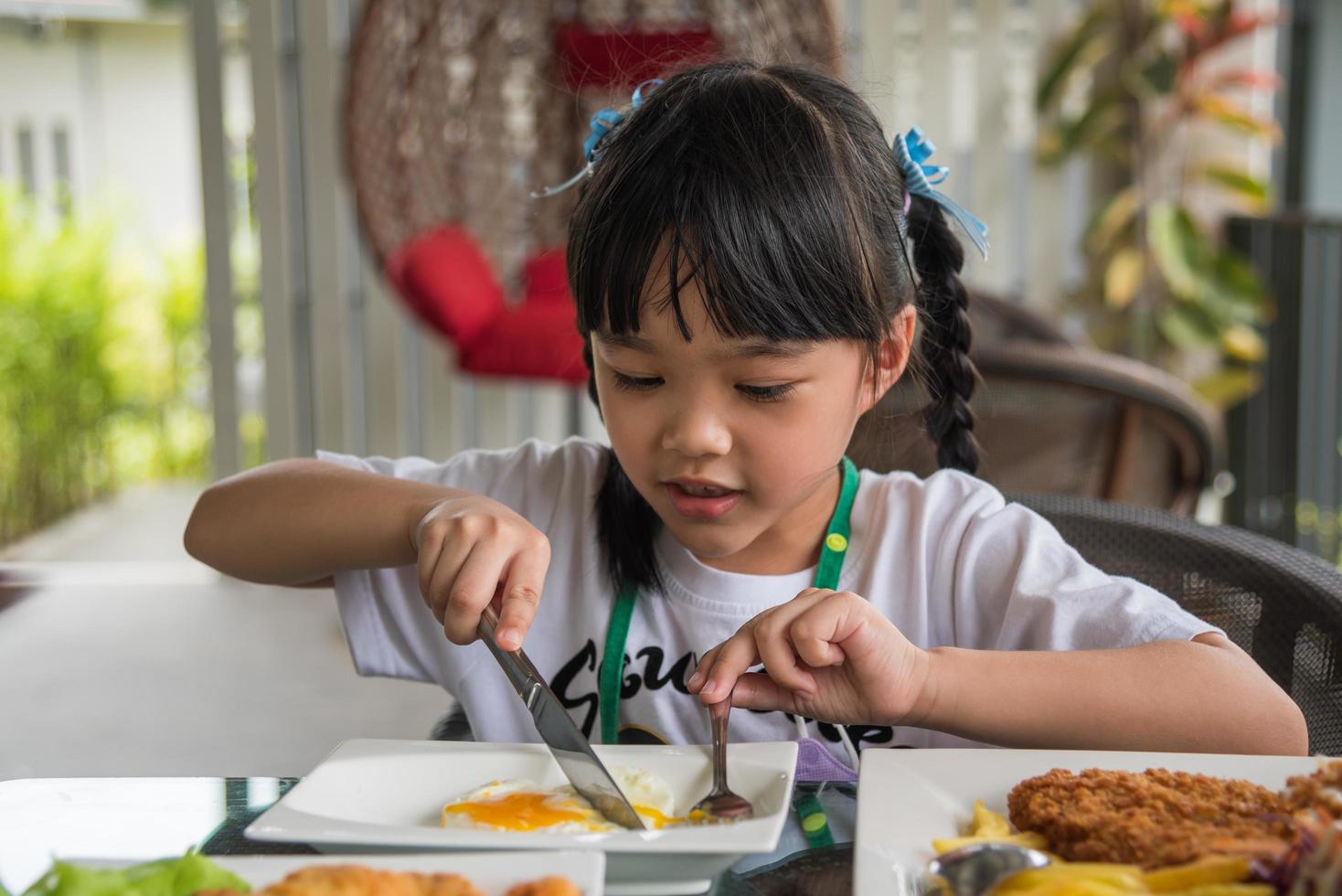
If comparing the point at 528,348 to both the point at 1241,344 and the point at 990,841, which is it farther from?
the point at 990,841

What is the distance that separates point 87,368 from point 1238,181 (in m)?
4.08

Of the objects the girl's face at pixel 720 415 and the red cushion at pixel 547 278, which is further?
the red cushion at pixel 547 278

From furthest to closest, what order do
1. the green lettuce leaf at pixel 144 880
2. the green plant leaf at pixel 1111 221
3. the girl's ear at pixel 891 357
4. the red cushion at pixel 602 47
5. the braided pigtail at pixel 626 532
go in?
the green plant leaf at pixel 1111 221 < the red cushion at pixel 602 47 < the braided pigtail at pixel 626 532 < the girl's ear at pixel 891 357 < the green lettuce leaf at pixel 144 880

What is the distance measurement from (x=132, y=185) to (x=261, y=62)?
339 centimetres

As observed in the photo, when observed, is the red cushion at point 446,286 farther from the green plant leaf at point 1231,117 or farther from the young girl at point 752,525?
the green plant leaf at point 1231,117

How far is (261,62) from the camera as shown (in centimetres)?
387

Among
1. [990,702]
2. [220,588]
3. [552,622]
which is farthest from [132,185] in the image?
[990,702]

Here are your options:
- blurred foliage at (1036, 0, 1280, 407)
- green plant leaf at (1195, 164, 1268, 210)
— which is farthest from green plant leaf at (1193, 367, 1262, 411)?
green plant leaf at (1195, 164, 1268, 210)

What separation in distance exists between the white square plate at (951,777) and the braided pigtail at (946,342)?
58 cm

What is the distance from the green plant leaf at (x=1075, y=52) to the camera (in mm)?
3877

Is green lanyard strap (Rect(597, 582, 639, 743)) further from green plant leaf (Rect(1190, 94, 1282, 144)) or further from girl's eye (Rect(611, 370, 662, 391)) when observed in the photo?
green plant leaf (Rect(1190, 94, 1282, 144))

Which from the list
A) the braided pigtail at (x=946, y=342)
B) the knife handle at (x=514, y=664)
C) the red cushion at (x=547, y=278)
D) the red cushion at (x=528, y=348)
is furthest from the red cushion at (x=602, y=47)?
the knife handle at (x=514, y=664)

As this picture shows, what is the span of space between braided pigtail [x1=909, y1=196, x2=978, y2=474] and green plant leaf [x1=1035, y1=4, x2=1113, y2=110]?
2878 millimetres

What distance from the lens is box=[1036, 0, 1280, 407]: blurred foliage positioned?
3.80 m
